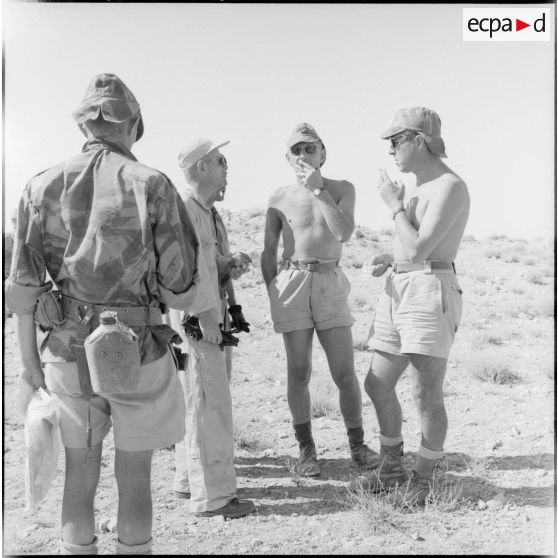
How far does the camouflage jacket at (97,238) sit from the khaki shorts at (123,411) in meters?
0.08

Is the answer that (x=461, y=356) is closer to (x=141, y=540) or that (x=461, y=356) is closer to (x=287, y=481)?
(x=287, y=481)

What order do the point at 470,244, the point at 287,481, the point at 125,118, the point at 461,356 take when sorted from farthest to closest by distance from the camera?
the point at 470,244 < the point at 461,356 < the point at 287,481 < the point at 125,118

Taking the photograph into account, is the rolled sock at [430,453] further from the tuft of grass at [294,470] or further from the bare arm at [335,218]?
the bare arm at [335,218]

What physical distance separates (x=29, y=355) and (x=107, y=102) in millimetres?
1117

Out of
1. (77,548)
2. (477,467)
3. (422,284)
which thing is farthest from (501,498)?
(77,548)

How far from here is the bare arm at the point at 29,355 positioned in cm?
276

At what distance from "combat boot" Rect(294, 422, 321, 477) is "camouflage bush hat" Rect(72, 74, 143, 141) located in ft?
9.41

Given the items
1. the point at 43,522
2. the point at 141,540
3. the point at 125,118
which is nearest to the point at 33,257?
the point at 125,118

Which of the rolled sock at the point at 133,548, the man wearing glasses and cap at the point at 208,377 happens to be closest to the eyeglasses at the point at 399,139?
the man wearing glasses and cap at the point at 208,377

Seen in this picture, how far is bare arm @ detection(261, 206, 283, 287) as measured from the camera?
4.89 meters

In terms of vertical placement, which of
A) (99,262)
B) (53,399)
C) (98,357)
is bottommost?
(53,399)

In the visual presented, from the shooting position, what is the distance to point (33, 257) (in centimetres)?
274

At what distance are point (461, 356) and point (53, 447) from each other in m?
7.65

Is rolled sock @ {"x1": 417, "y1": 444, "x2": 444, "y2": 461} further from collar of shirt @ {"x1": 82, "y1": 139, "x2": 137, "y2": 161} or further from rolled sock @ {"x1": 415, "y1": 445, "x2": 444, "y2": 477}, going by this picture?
collar of shirt @ {"x1": 82, "y1": 139, "x2": 137, "y2": 161}
